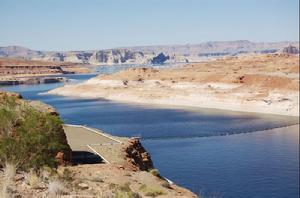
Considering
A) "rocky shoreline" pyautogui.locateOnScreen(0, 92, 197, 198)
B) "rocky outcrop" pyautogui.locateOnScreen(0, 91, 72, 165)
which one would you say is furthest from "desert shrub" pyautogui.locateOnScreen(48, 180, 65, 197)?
"rocky outcrop" pyautogui.locateOnScreen(0, 91, 72, 165)

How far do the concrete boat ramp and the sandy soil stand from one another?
53792 millimetres

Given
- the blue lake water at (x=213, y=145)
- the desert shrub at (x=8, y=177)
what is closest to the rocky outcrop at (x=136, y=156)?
the blue lake water at (x=213, y=145)

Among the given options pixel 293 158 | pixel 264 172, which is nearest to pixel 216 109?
pixel 293 158

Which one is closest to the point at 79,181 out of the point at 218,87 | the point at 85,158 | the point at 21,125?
the point at 21,125

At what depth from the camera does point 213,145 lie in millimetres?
48219

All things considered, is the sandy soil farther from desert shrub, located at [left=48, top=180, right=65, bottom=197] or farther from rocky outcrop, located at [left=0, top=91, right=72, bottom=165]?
desert shrub, located at [left=48, top=180, right=65, bottom=197]

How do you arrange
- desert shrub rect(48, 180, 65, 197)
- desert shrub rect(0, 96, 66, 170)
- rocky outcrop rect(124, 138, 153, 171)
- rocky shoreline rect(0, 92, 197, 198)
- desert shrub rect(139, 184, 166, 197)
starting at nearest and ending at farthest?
1. desert shrub rect(48, 180, 65, 197)
2. rocky shoreline rect(0, 92, 197, 198)
3. desert shrub rect(139, 184, 166, 197)
4. desert shrub rect(0, 96, 66, 170)
5. rocky outcrop rect(124, 138, 153, 171)

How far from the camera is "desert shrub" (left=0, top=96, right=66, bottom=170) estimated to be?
14.8 m

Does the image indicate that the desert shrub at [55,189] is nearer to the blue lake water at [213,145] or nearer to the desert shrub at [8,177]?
the desert shrub at [8,177]

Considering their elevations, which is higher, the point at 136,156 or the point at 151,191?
the point at 151,191

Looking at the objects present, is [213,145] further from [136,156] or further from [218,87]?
[218,87]

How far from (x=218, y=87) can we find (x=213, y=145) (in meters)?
48.3

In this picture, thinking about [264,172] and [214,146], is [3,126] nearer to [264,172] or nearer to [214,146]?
[264,172]

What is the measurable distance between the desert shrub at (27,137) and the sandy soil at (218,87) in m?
63.7
